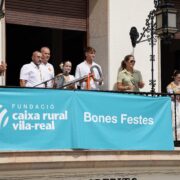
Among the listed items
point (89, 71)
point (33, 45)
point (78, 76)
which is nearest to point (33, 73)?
point (78, 76)

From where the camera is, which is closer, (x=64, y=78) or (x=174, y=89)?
(x=64, y=78)

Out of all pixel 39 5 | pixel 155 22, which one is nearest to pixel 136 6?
pixel 155 22

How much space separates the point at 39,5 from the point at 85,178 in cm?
464

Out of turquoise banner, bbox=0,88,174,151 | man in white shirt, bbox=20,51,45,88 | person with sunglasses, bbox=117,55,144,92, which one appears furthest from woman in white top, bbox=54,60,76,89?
person with sunglasses, bbox=117,55,144,92

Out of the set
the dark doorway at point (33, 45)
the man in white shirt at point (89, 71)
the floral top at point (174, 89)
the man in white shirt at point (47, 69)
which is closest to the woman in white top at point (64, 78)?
the man in white shirt at point (47, 69)

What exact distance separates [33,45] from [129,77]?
6.78 metres

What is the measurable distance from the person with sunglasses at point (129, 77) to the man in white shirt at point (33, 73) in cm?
192

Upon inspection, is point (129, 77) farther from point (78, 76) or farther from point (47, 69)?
point (47, 69)

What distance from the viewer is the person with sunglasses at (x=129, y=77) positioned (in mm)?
13398

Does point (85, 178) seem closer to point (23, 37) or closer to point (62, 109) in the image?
point (62, 109)

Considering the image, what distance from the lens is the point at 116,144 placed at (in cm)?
1215

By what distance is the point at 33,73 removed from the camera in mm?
12344

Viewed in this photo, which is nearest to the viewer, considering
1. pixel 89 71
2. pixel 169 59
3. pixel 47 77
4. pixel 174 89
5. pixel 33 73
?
pixel 33 73

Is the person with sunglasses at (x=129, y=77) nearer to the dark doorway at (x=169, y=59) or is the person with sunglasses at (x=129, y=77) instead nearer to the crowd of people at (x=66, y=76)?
the crowd of people at (x=66, y=76)
